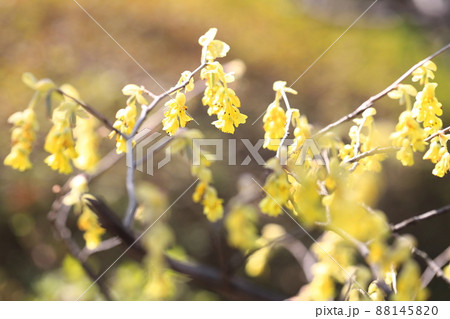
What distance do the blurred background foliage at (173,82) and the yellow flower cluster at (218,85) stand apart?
4.25 feet

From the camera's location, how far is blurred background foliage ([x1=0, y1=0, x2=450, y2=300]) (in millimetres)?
2553

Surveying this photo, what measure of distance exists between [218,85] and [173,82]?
1.80 m

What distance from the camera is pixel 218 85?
39.2 inches

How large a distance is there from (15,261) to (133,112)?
77.6 inches

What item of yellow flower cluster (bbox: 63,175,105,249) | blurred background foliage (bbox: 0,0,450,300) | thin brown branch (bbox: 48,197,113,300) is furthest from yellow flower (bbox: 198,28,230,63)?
blurred background foliage (bbox: 0,0,450,300)

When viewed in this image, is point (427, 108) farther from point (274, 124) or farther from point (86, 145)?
point (86, 145)

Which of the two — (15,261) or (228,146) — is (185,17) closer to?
(228,146)

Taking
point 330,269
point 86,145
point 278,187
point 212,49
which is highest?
point 212,49

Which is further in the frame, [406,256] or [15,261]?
[15,261]

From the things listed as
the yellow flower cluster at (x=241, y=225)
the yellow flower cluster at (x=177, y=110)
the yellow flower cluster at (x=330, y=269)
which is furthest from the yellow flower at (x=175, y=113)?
the yellow flower cluster at (x=330, y=269)

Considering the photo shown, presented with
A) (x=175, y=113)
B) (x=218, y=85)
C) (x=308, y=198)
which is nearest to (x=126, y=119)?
(x=175, y=113)

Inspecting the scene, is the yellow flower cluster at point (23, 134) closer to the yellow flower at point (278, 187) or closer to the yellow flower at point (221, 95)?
the yellow flower at point (221, 95)

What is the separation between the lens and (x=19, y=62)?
9.04ft
